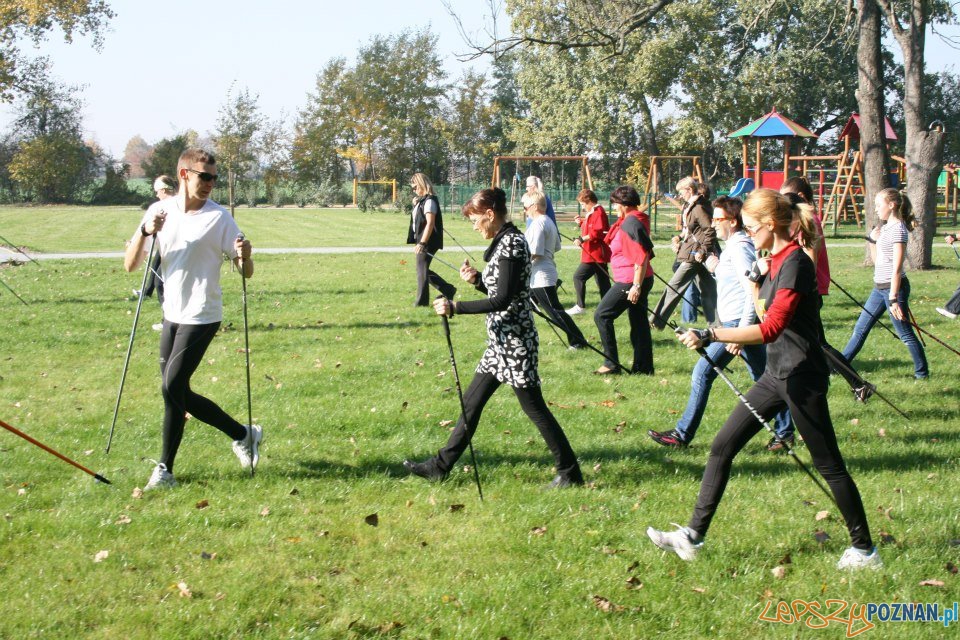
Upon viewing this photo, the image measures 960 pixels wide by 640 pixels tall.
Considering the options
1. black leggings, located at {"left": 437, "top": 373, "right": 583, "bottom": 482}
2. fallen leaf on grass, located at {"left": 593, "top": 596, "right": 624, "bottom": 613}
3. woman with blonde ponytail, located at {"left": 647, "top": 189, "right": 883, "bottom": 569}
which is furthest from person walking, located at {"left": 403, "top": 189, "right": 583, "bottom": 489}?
fallen leaf on grass, located at {"left": 593, "top": 596, "right": 624, "bottom": 613}

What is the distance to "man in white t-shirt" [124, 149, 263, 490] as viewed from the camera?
5355 mm

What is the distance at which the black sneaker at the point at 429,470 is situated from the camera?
18.9ft

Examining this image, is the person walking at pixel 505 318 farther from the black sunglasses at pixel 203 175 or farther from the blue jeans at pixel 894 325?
the blue jeans at pixel 894 325

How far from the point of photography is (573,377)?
874 cm

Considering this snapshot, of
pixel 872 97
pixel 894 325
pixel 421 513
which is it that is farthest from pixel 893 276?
pixel 872 97

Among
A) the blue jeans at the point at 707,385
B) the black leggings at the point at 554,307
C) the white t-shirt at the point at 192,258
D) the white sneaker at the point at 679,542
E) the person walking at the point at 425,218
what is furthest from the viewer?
the person walking at the point at 425,218

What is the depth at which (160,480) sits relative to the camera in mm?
5570

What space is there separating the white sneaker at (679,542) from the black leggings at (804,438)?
10 cm

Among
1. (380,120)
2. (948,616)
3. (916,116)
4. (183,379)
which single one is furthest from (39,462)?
(380,120)

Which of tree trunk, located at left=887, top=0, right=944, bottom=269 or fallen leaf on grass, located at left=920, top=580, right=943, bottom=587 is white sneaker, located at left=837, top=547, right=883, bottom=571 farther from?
tree trunk, located at left=887, top=0, right=944, bottom=269

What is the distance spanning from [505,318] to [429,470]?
4.06 feet

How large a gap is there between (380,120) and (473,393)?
61.0 meters

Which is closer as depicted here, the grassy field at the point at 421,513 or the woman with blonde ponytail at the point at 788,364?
the grassy field at the point at 421,513

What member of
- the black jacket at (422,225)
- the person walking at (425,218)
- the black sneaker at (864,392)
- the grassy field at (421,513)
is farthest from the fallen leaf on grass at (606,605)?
the black jacket at (422,225)
